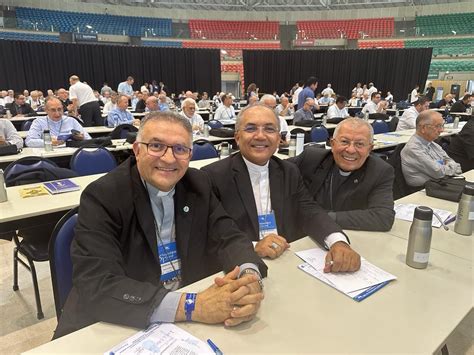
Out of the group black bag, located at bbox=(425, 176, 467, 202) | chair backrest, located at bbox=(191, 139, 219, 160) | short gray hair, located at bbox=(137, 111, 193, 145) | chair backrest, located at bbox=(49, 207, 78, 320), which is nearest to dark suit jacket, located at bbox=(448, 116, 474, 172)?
black bag, located at bbox=(425, 176, 467, 202)

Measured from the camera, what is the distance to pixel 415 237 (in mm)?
1551

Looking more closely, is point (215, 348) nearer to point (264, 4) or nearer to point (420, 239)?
point (420, 239)

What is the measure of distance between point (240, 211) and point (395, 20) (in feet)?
67.8

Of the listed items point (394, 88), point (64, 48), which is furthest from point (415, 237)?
point (394, 88)

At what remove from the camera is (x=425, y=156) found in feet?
10.8

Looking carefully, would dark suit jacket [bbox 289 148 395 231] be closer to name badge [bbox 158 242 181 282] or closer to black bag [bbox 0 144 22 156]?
name badge [bbox 158 242 181 282]

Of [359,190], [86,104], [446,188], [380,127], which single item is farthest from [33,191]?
[380,127]

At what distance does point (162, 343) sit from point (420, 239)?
1151 millimetres

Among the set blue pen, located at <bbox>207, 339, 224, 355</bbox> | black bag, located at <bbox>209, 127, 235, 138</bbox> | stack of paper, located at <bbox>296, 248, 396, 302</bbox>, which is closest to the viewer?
blue pen, located at <bbox>207, 339, 224, 355</bbox>

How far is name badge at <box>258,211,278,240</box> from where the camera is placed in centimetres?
200

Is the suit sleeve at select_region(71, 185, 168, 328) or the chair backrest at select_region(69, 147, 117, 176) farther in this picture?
the chair backrest at select_region(69, 147, 117, 176)

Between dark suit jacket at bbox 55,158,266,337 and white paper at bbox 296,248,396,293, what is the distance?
0.28 meters

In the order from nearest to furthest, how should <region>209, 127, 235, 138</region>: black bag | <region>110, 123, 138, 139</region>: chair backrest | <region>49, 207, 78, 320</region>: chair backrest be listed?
<region>49, 207, 78, 320</region>: chair backrest, <region>110, 123, 138, 139</region>: chair backrest, <region>209, 127, 235, 138</region>: black bag

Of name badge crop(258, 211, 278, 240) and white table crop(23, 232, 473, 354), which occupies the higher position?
white table crop(23, 232, 473, 354)
